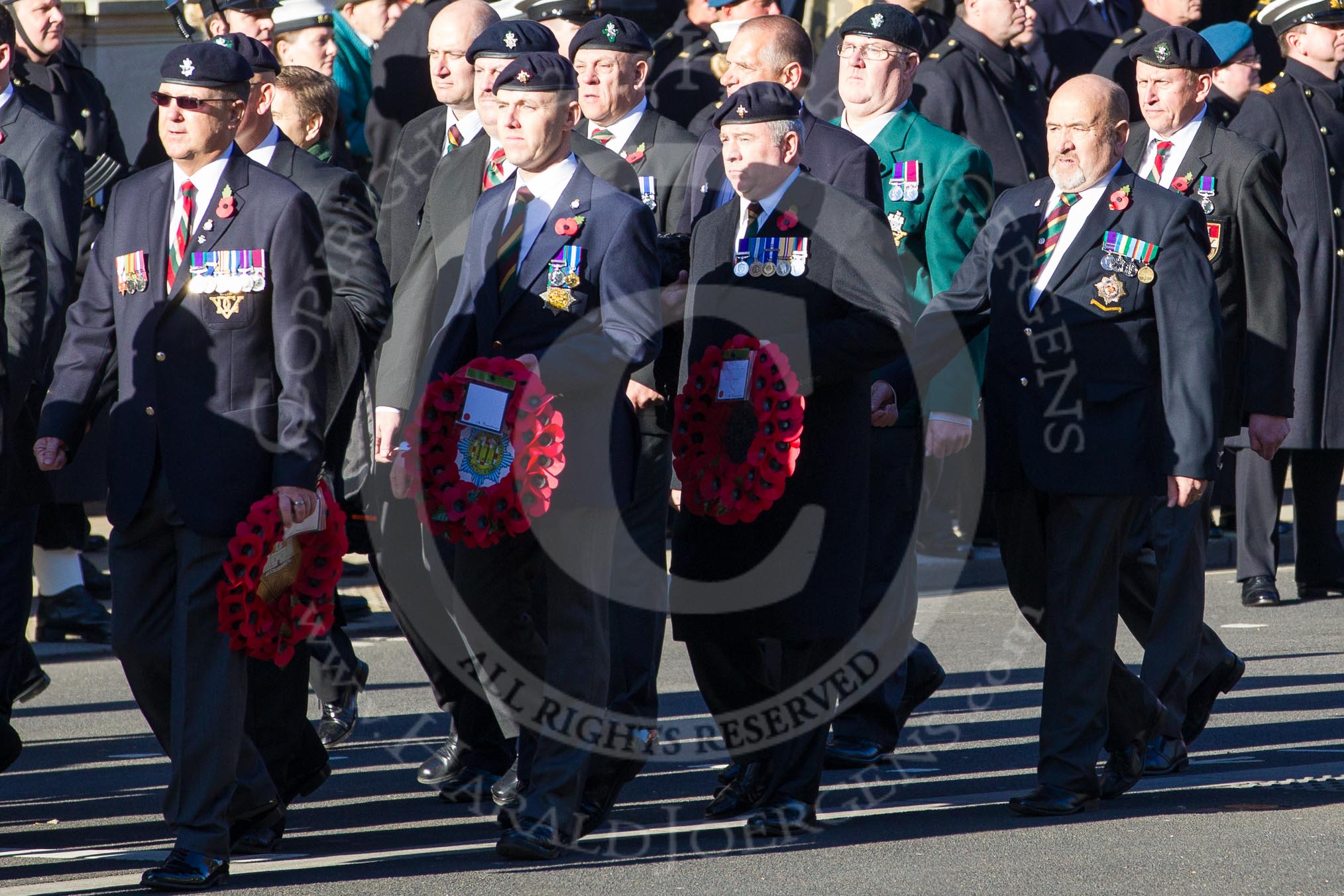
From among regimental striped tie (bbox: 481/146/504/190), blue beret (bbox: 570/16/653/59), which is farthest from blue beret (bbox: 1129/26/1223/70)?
regimental striped tie (bbox: 481/146/504/190)

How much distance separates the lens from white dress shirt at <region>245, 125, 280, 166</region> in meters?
6.70

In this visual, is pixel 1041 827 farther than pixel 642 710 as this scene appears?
No

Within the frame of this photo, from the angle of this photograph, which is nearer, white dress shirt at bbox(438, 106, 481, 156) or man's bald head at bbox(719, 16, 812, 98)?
man's bald head at bbox(719, 16, 812, 98)

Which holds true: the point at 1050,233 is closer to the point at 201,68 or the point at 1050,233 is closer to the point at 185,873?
the point at 201,68

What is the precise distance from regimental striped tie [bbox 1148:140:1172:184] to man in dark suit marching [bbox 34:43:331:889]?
3178 mm

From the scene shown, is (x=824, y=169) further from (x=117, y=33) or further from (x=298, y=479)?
(x=117, y=33)

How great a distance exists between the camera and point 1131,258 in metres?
6.13

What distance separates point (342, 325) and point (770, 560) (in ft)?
5.02

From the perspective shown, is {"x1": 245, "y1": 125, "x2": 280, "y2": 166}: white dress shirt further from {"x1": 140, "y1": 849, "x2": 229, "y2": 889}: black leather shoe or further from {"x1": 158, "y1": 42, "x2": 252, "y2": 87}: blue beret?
{"x1": 140, "y1": 849, "x2": 229, "y2": 889}: black leather shoe

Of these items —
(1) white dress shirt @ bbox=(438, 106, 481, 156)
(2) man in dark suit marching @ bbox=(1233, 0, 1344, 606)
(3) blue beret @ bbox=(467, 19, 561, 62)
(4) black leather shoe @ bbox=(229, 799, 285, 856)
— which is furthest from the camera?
(2) man in dark suit marching @ bbox=(1233, 0, 1344, 606)

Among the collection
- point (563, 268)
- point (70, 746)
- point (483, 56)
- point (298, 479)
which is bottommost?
point (70, 746)

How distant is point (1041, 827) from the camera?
5902 millimetres

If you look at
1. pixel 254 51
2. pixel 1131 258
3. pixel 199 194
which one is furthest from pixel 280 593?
pixel 1131 258

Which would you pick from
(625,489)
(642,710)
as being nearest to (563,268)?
(625,489)
